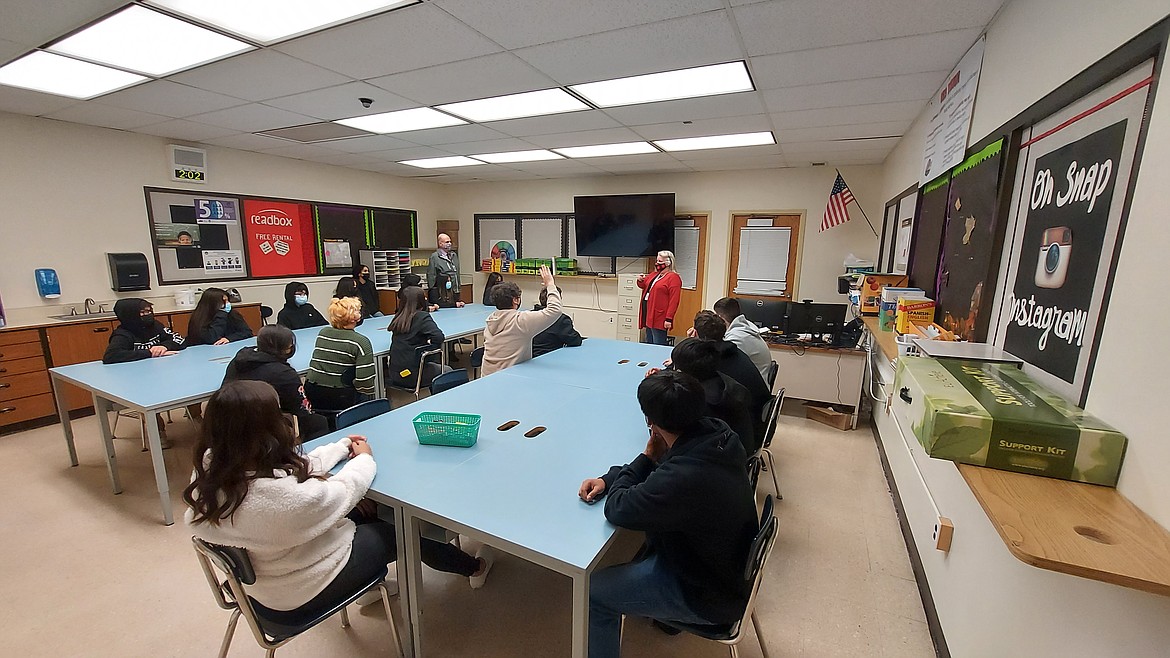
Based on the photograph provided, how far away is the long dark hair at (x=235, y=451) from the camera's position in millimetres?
1311

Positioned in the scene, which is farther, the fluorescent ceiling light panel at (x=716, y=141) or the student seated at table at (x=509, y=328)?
the fluorescent ceiling light panel at (x=716, y=141)

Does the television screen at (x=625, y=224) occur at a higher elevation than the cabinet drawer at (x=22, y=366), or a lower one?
higher

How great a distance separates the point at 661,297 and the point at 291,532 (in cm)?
433

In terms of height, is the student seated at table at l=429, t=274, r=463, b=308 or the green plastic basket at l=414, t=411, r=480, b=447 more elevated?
the student seated at table at l=429, t=274, r=463, b=308

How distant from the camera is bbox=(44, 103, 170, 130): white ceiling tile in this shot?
3.70m

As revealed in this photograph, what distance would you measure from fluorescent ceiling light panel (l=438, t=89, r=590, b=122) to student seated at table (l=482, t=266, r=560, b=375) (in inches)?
54.0

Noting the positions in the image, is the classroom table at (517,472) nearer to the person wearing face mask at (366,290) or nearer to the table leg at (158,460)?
the table leg at (158,460)

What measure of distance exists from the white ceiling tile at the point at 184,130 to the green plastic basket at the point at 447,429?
4147mm

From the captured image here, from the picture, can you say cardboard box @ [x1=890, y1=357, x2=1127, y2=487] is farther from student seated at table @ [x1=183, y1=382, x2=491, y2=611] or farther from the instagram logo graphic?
student seated at table @ [x1=183, y1=382, x2=491, y2=611]

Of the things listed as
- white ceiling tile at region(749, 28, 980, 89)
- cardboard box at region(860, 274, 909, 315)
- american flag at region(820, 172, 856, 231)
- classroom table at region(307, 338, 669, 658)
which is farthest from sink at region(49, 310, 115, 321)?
american flag at region(820, 172, 856, 231)

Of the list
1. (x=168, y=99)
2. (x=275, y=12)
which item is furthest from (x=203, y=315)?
(x=275, y=12)

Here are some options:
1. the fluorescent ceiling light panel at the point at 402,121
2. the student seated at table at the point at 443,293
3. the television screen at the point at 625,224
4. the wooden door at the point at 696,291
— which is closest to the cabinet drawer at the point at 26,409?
the fluorescent ceiling light panel at the point at 402,121

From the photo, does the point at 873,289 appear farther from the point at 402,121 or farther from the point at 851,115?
the point at 402,121

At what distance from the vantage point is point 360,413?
7.71ft
